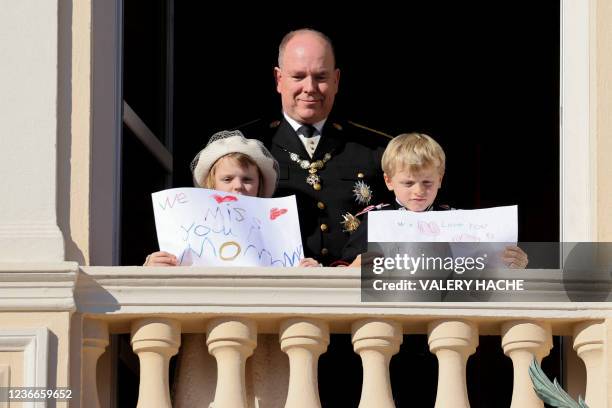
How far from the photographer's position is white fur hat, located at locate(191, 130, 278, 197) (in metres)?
8.19

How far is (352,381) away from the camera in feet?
27.5

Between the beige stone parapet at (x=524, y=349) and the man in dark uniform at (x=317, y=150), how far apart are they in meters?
0.96

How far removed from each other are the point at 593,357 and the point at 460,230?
594 millimetres

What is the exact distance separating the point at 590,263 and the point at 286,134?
1570 millimetres

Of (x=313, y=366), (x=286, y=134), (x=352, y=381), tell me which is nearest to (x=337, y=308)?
(x=313, y=366)

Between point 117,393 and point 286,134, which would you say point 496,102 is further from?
point 117,393

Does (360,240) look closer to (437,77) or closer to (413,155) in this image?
(413,155)

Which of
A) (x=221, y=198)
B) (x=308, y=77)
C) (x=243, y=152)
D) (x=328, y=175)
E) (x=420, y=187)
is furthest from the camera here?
(x=328, y=175)

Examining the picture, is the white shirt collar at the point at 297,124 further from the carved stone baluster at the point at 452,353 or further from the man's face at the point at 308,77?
the carved stone baluster at the point at 452,353

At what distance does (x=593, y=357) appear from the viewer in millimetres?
7707

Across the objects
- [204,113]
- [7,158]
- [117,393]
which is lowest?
[117,393]

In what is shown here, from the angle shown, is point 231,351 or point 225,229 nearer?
point 231,351

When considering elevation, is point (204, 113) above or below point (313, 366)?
above

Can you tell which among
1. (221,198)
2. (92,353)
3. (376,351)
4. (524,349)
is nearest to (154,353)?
(92,353)
